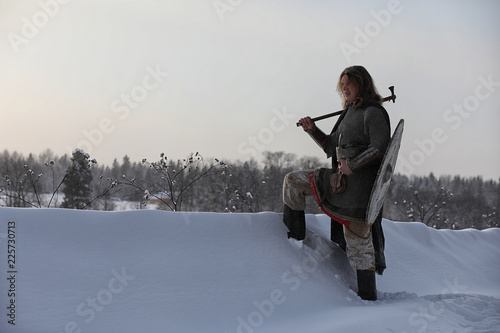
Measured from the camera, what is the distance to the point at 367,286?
278 centimetres

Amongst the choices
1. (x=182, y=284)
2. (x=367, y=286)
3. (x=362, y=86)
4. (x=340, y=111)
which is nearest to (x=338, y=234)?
(x=367, y=286)

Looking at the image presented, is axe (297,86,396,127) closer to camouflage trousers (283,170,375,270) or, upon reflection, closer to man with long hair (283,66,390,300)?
man with long hair (283,66,390,300)

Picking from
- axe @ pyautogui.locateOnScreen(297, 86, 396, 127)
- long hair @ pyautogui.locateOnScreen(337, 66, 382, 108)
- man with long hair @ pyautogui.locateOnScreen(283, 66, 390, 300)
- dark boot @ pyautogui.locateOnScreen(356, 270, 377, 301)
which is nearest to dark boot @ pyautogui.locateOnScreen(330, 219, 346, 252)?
man with long hair @ pyautogui.locateOnScreen(283, 66, 390, 300)

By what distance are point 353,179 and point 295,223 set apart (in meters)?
0.49

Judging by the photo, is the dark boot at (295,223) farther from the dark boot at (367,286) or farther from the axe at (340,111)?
the axe at (340,111)

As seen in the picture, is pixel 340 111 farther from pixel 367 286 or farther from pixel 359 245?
pixel 367 286

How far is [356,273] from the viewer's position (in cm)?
300

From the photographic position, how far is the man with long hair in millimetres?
2770

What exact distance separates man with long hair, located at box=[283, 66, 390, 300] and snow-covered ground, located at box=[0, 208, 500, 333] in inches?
7.6

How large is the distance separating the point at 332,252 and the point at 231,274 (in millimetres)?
851

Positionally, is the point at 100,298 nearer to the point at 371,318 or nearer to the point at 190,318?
the point at 190,318

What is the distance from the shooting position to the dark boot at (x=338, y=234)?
3.13 metres

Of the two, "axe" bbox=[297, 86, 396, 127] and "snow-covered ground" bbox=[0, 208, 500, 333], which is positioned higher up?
"axe" bbox=[297, 86, 396, 127]

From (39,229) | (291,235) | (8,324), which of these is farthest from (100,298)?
(291,235)
